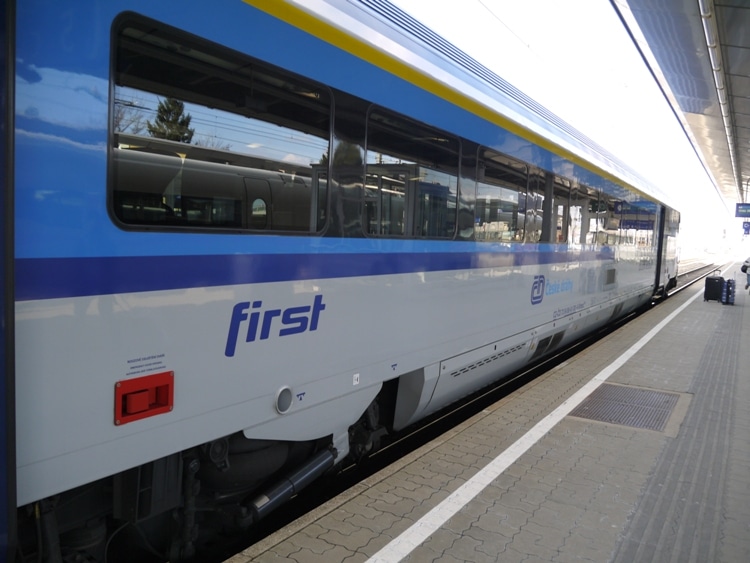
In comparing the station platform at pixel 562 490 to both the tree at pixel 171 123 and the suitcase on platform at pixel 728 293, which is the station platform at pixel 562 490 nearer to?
the tree at pixel 171 123

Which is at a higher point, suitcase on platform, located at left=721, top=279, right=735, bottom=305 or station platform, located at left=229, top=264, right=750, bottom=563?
suitcase on platform, located at left=721, top=279, right=735, bottom=305

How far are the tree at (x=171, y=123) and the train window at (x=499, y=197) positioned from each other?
3.06 metres

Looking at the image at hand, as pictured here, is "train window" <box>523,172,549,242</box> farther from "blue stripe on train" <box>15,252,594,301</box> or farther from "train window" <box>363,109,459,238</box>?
"blue stripe on train" <box>15,252,594,301</box>

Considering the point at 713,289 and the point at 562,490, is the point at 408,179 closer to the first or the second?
the point at 562,490

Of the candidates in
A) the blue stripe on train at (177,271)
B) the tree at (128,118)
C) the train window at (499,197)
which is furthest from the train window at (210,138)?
the train window at (499,197)

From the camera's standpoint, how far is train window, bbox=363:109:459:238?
3.76 meters

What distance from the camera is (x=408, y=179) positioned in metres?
4.16

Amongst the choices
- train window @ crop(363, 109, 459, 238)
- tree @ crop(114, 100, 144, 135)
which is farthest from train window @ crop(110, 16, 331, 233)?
train window @ crop(363, 109, 459, 238)

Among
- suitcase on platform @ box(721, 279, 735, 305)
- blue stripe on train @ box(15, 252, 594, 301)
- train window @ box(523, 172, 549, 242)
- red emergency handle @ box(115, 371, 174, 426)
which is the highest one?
train window @ box(523, 172, 549, 242)

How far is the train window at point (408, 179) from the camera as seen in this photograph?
3.76 metres

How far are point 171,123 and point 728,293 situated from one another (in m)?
17.9

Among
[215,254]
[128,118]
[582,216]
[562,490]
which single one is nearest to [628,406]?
[562,490]

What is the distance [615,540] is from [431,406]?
180 centimetres

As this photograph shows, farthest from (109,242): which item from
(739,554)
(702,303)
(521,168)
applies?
(702,303)
